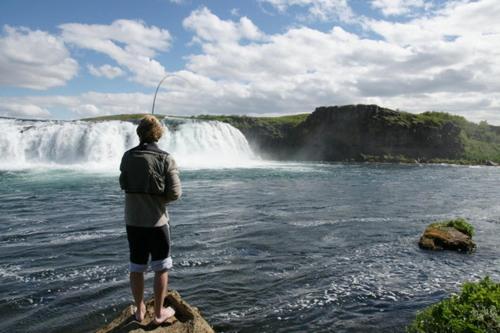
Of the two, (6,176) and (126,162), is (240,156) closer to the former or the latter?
(6,176)

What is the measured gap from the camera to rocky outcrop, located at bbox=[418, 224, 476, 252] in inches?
578

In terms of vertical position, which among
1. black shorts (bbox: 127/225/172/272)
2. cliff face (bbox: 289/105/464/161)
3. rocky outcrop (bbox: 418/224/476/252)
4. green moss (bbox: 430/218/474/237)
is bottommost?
rocky outcrop (bbox: 418/224/476/252)

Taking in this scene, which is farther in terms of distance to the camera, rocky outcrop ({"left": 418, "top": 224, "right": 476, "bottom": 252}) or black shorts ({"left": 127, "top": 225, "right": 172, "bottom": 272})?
rocky outcrop ({"left": 418, "top": 224, "right": 476, "bottom": 252})

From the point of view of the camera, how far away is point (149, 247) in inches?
250

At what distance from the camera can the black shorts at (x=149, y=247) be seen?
248 inches

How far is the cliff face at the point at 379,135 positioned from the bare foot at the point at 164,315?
9169 centimetres

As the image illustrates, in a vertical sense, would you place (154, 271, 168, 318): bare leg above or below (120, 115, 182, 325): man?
below

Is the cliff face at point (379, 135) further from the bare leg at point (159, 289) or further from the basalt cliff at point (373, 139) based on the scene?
the bare leg at point (159, 289)

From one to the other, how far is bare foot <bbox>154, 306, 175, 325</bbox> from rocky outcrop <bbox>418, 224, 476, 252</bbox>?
35.6ft

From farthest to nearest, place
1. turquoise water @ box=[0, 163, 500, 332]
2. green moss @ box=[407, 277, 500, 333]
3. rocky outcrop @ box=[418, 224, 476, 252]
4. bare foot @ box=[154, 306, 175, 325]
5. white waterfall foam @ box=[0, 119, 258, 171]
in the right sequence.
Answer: white waterfall foam @ box=[0, 119, 258, 171]
rocky outcrop @ box=[418, 224, 476, 252]
turquoise water @ box=[0, 163, 500, 332]
bare foot @ box=[154, 306, 175, 325]
green moss @ box=[407, 277, 500, 333]

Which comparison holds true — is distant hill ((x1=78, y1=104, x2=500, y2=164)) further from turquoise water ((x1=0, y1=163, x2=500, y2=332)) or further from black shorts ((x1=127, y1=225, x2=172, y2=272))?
black shorts ((x1=127, y1=225, x2=172, y2=272))

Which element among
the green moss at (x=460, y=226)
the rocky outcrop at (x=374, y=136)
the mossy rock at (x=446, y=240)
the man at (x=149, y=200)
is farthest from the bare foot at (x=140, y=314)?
the rocky outcrop at (x=374, y=136)

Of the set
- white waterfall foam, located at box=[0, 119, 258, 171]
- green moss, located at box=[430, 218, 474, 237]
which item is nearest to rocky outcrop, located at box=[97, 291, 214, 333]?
green moss, located at box=[430, 218, 474, 237]

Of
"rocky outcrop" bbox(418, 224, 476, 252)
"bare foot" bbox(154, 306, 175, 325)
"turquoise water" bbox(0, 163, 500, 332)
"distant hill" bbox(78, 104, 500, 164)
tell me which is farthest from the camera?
"distant hill" bbox(78, 104, 500, 164)
